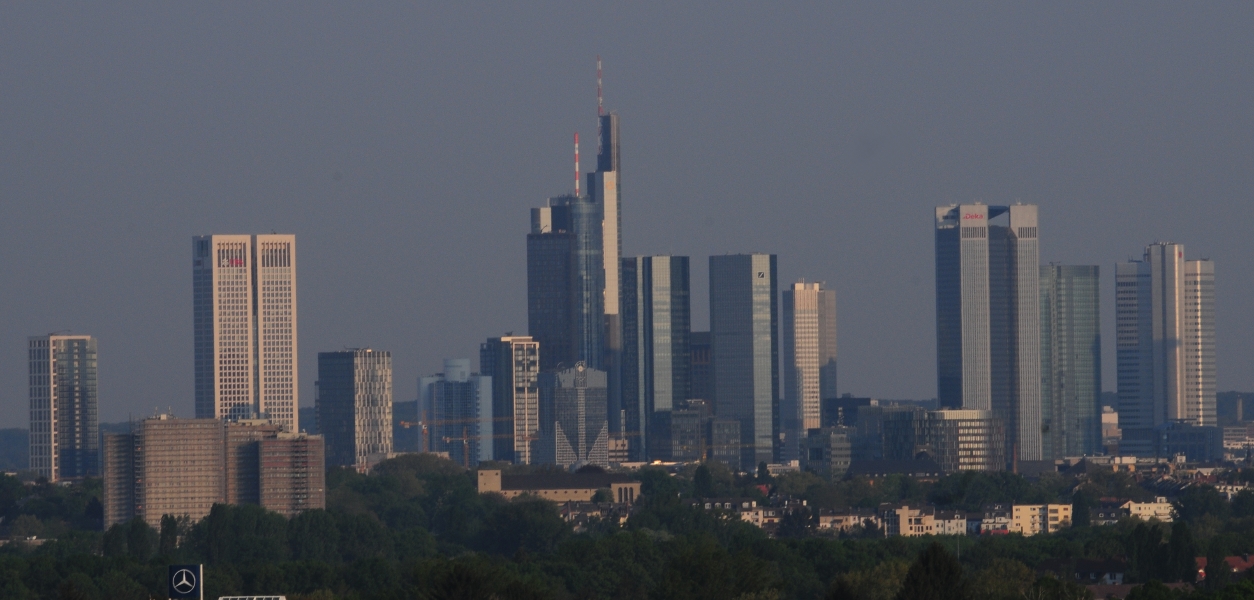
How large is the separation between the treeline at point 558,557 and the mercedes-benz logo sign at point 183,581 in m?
12.8

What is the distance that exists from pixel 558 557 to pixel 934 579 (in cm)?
5736

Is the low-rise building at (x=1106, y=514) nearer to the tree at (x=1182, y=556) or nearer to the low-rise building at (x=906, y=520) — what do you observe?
the low-rise building at (x=906, y=520)

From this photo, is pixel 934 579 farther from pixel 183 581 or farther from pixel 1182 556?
pixel 1182 556

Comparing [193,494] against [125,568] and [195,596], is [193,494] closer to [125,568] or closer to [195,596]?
[125,568]

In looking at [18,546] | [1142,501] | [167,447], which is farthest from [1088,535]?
[167,447]

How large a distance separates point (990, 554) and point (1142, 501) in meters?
75.4

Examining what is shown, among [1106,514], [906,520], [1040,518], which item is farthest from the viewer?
[1106,514]

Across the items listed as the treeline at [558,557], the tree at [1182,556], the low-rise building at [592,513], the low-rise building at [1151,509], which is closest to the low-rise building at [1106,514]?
the low-rise building at [1151,509]

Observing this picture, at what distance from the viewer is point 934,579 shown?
70.4m

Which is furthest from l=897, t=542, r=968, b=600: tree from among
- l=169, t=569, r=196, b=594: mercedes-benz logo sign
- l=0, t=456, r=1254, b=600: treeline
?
l=169, t=569, r=196, b=594: mercedes-benz logo sign

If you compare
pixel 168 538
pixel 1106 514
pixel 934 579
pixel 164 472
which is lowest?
pixel 1106 514

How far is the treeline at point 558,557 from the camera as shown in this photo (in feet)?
296

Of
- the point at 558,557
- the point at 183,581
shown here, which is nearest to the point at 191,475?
the point at 558,557

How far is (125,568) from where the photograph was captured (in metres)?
121
